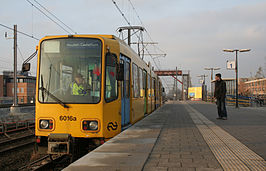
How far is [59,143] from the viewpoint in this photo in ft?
20.7

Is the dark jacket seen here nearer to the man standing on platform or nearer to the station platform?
the man standing on platform

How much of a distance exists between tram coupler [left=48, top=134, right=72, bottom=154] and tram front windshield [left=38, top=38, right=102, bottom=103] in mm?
851

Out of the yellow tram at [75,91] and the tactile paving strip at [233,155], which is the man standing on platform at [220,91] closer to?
the tactile paving strip at [233,155]

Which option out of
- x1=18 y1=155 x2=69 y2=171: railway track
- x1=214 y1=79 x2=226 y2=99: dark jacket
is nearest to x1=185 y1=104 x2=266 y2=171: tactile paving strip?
x1=18 y1=155 x2=69 y2=171: railway track

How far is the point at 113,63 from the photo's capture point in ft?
23.5

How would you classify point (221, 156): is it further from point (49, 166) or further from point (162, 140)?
point (49, 166)

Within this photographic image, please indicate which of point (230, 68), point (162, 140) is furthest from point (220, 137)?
point (230, 68)

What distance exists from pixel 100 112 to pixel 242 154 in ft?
10.3

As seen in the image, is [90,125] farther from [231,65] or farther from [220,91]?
[231,65]

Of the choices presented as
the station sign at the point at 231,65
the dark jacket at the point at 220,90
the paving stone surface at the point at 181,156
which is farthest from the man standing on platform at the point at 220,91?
the station sign at the point at 231,65

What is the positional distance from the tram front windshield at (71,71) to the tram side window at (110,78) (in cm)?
22

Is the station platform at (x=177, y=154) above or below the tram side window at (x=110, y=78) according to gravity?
below

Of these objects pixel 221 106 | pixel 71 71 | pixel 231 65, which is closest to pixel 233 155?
pixel 71 71

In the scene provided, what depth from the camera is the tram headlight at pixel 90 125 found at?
660cm
